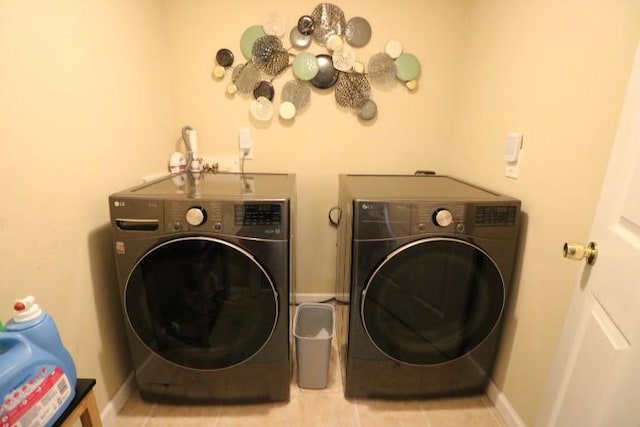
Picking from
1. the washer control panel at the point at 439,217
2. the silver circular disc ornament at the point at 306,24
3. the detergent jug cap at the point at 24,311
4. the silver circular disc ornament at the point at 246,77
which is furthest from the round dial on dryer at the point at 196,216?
the silver circular disc ornament at the point at 306,24

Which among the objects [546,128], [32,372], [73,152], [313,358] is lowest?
[313,358]

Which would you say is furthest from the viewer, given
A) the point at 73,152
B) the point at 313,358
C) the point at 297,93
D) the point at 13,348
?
the point at 297,93

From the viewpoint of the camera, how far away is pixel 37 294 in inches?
37.2

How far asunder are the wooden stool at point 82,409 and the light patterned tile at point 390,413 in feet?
3.27

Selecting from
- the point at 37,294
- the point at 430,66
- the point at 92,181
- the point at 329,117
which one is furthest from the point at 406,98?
the point at 37,294

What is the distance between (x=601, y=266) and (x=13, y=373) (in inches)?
47.5

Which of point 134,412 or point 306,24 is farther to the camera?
point 306,24

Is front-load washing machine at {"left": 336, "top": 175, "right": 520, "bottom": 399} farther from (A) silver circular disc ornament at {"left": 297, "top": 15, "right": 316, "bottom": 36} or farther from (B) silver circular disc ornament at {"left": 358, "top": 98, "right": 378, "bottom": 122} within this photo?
(A) silver circular disc ornament at {"left": 297, "top": 15, "right": 316, "bottom": 36}

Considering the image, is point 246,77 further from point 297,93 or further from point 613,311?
point 613,311

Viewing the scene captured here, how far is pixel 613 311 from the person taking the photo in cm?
66

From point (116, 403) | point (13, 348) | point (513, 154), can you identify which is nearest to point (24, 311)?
point (13, 348)

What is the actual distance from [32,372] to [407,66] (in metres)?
1.92

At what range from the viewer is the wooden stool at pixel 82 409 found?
667 mm

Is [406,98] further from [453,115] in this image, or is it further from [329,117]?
[329,117]
